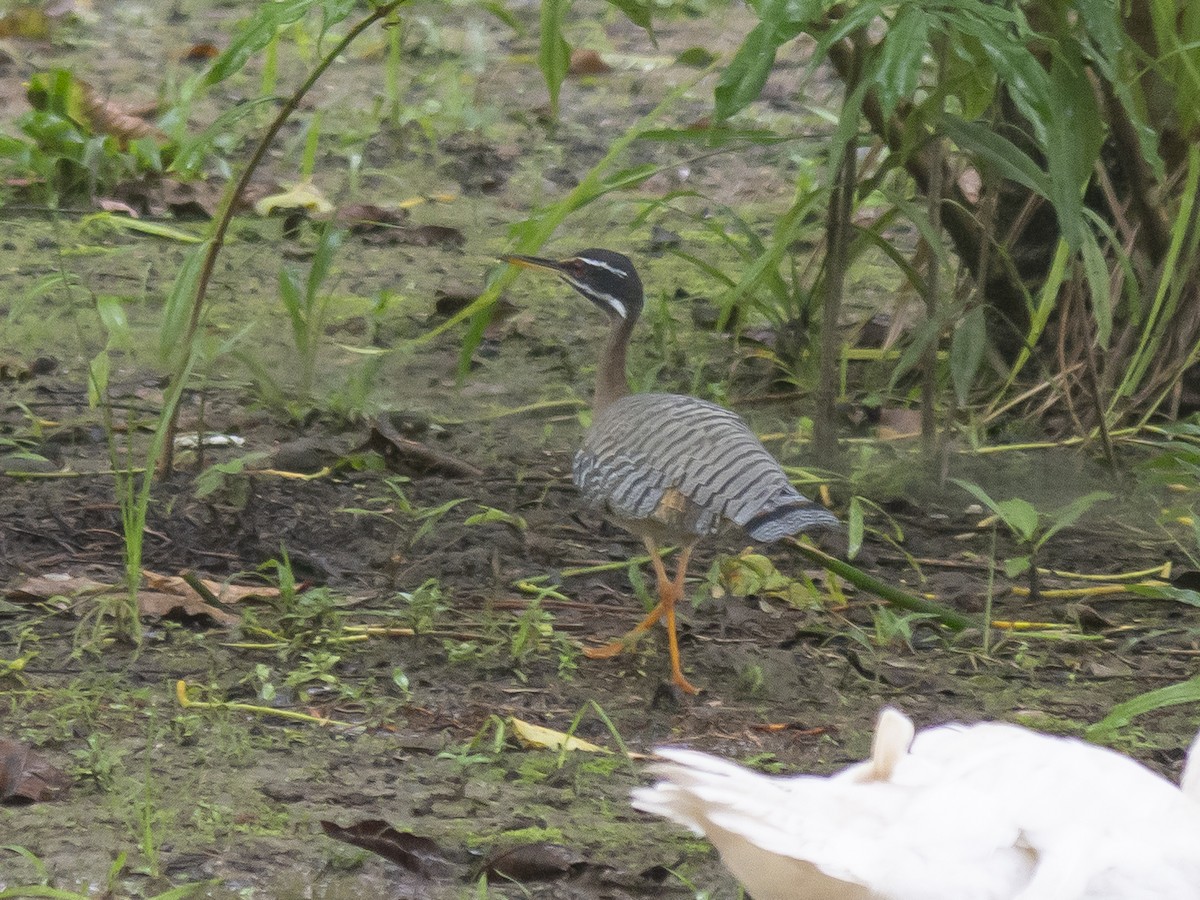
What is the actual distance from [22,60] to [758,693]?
622 centimetres

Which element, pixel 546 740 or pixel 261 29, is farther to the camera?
pixel 261 29

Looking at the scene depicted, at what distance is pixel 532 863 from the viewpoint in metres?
2.64

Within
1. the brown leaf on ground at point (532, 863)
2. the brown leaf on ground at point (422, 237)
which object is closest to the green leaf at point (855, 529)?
the brown leaf on ground at point (532, 863)

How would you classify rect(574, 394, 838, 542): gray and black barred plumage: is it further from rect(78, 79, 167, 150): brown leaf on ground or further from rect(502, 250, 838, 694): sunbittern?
rect(78, 79, 167, 150): brown leaf on ground

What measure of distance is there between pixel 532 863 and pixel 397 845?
22 cm

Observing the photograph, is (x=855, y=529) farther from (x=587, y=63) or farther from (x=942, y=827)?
(x=587, y=63)

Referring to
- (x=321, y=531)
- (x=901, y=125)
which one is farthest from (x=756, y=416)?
(x=321, y=531)

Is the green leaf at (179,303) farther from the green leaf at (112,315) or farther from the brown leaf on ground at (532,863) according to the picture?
the brown leaf on ground at (532,863)

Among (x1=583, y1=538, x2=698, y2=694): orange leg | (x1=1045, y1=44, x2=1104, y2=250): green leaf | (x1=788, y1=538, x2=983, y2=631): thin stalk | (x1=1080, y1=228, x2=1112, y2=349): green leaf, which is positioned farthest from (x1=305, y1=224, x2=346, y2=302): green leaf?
(x1=1080, y1=228, x2=1112, y2=349): green leaf

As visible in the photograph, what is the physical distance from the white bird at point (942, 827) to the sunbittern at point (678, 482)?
1.18 m

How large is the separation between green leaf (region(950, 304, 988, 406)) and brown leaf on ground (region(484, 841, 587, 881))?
73.9 inches

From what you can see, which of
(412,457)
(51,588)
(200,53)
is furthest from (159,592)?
(200,53)

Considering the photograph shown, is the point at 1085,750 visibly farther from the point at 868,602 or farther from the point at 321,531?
the point at 321,531

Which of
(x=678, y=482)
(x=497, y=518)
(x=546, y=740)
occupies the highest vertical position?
(x=678, y=482)
